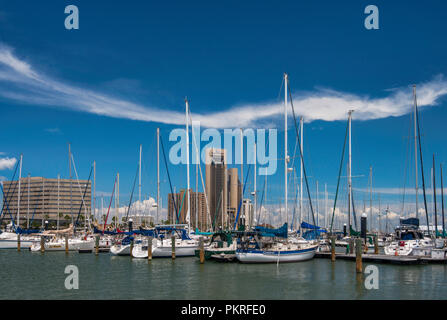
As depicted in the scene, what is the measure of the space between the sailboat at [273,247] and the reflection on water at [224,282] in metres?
0.97

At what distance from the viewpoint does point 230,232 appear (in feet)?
184

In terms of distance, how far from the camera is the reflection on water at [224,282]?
3139 centimetres

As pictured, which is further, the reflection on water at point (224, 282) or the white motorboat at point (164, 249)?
the white motorboat at point (164, 249)

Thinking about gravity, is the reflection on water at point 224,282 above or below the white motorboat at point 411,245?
below

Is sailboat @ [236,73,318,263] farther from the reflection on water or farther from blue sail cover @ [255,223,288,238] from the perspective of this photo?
the reflection on water

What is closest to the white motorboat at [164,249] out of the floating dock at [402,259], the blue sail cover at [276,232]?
the blue sail cover at [276,232]

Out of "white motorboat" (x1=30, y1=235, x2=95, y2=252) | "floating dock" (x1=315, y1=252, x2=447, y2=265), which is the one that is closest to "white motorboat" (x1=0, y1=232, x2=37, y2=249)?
"white motorboat" (x1=30, y1=235, x2=95, y2=252)

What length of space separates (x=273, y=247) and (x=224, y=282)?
15.6 meters

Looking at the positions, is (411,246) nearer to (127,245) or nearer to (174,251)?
(174,251)

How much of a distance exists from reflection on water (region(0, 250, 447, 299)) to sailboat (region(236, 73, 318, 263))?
38.3 inches

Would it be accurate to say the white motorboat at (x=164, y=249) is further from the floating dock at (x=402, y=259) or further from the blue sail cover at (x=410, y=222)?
the blue sail cover at (x=410, y=222)

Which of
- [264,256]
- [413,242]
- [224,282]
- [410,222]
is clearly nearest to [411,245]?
[413,242]
